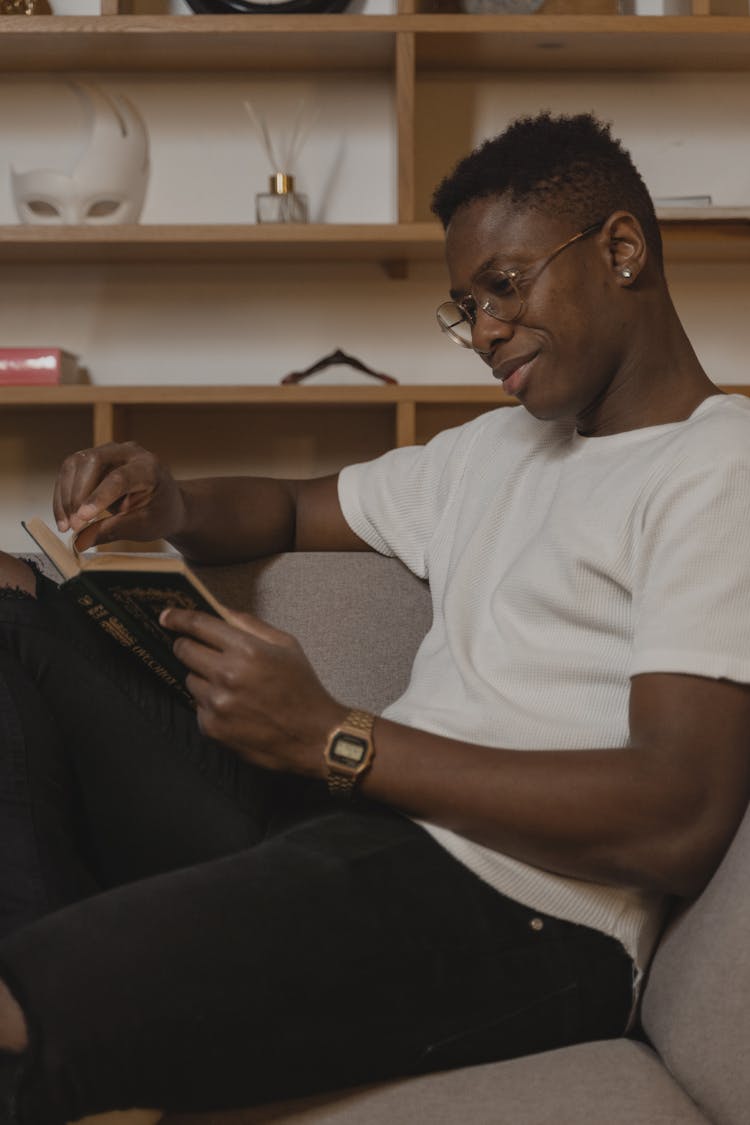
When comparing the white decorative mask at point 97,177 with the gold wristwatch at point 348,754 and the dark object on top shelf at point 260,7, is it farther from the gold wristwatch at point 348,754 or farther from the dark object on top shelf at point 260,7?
the gold wristwatch at point 348,754

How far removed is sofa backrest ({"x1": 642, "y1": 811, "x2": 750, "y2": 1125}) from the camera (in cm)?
86

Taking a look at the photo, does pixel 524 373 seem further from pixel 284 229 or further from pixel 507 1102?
pixel 284 229

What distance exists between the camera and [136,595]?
3.45 feet

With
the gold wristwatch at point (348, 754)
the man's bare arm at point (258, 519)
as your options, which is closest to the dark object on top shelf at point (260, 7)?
the man's bare arm at point (258, 519)

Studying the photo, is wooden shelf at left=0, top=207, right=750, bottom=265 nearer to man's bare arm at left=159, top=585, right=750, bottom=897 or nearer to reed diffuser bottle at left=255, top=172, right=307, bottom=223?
reed diffuser bottle at left=255, top=172, right=307, bottom=223

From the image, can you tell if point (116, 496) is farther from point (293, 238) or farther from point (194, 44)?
point (194, 44)

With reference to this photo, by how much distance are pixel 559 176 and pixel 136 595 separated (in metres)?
0.58

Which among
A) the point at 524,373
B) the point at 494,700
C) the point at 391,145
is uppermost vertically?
the point at 391,145

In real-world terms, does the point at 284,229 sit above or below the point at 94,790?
above

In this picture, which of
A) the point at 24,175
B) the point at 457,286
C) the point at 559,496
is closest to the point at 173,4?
the point at 24,175

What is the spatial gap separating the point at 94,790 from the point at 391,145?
1.97m

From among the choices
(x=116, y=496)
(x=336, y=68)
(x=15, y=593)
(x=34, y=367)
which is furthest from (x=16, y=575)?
(x=336, y=68)

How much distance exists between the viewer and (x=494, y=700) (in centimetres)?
111

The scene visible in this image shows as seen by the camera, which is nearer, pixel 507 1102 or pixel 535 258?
pixel 507 1102
